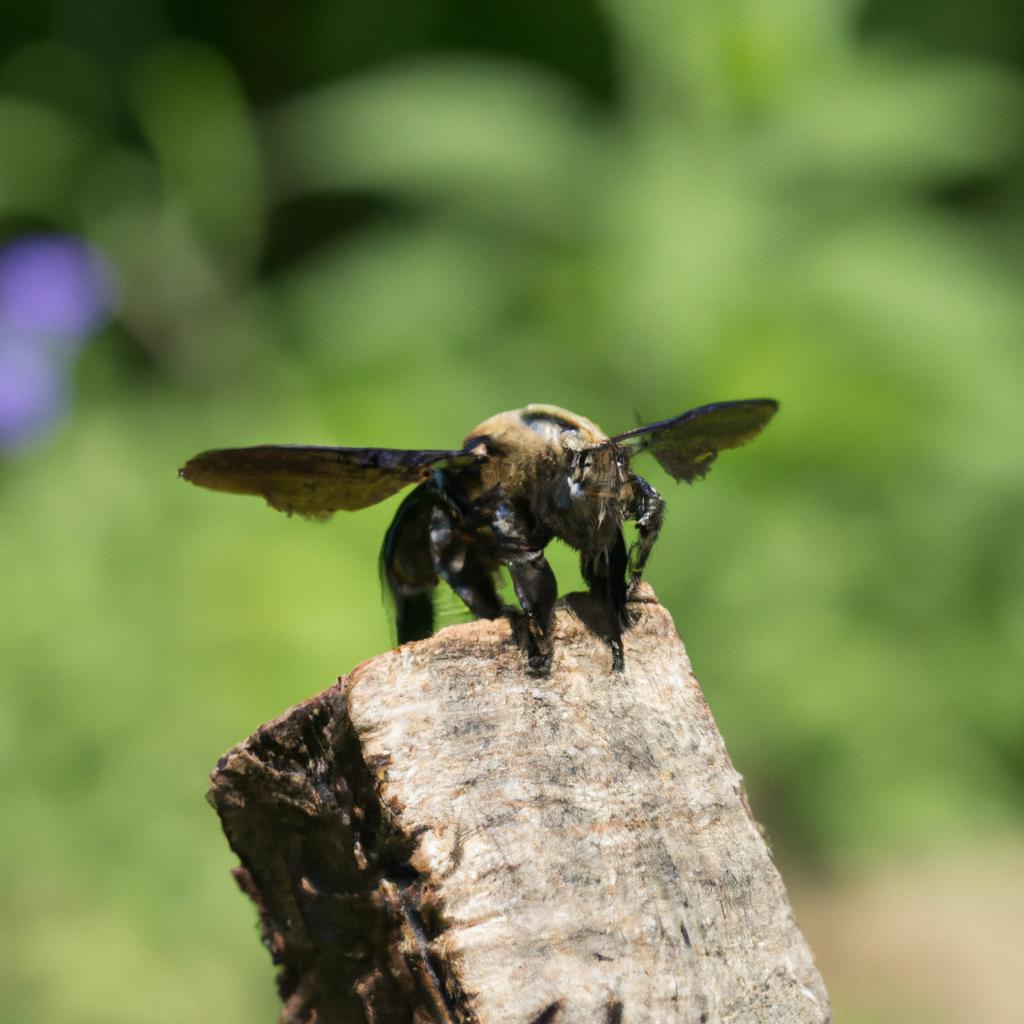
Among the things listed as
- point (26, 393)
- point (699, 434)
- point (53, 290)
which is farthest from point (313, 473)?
point (53, 290)

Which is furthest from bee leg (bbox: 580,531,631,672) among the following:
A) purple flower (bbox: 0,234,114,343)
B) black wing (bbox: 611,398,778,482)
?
purple flower (bbox: 0,234,114,343)

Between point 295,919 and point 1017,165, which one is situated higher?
point 1017,165

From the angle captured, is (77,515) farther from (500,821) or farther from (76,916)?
(500,821)

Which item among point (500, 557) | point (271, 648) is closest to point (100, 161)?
point (271, 648)

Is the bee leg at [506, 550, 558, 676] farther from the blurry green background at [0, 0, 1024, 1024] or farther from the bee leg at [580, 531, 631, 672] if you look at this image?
the blurry green background at [0, 0, 1024, 1024]

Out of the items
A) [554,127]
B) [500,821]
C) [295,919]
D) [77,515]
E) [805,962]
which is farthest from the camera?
[554,127]

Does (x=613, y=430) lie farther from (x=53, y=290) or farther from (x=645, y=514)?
(x=645, y=514)
